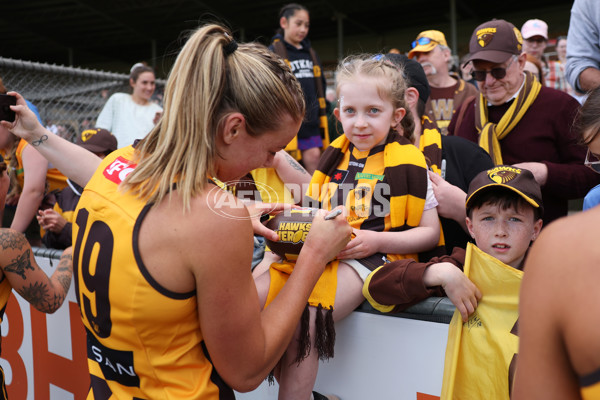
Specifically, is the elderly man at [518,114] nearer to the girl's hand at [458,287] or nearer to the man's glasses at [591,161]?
the man's glasses at [591,161]

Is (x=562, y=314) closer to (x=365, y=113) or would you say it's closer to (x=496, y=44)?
(x=365, y=113)

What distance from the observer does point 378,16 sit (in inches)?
673

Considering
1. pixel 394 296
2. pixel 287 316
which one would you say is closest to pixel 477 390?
pixel 394 296

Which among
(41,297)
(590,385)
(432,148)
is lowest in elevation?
(41,297)

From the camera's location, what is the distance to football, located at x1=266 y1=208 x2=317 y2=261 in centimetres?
187

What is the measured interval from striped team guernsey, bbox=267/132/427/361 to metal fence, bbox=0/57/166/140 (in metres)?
3.93

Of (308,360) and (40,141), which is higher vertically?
(40,141)

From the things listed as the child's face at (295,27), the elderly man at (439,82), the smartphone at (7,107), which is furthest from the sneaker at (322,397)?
the child's face at (295,27)

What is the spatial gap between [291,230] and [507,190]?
0.77 m

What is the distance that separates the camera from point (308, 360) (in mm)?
1916

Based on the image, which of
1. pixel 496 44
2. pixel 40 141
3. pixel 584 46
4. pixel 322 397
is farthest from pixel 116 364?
pixel 584 46

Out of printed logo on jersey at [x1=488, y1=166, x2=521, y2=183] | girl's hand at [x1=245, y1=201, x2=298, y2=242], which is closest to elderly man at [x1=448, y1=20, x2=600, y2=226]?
printed logo on jersey at [x1=488, y1=166, x2=521, y2=183]

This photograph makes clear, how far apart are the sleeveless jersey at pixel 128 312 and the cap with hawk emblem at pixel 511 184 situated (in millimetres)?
1100

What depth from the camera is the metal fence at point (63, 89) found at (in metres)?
5.27
